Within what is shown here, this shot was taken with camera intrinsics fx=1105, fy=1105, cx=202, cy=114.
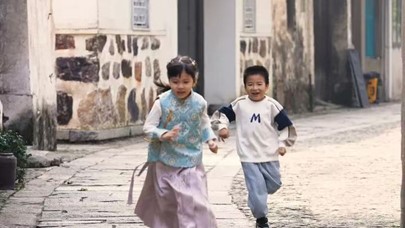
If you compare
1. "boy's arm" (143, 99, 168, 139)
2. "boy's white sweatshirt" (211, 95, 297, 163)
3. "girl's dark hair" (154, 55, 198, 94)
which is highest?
"girl's dark hair" (154, 55, 198, 94)

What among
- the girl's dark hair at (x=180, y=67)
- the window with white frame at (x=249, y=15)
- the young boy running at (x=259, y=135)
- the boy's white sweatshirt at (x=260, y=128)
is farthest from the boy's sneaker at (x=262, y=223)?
the window with white frame at (x=249, y=15)

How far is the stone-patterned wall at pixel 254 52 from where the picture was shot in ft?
62.9

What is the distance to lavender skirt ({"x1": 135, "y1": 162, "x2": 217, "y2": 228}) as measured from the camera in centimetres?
692

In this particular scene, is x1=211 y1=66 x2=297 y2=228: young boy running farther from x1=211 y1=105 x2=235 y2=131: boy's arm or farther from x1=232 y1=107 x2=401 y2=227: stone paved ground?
x1=232 y1=107 x2=401 y2=227: stone paved ground

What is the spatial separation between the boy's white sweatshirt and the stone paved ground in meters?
0.59

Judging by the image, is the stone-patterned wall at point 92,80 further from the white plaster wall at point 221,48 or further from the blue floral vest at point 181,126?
the blue floral vest at point 181,126

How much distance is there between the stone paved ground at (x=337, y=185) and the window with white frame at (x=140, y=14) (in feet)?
9.17

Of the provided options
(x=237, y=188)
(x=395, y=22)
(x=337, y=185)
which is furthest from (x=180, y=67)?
(x=395, y=22)

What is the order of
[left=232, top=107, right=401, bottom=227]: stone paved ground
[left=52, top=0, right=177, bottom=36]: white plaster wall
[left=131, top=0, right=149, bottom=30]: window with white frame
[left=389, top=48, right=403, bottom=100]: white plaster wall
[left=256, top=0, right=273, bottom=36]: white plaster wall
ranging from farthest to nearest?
[left=389, top=48, right=403, bottom=100]: white plaster wall, [left=256, top=0, right=273, bottom=36]: white plaster wall, [left=131, top=0, right=149, bottom=30]: window with white frame, [left=52, top=0, right=177, bottom=36]: white plaster wall, [left=232, top=107, right=401, bottom=227]: stone paved ground

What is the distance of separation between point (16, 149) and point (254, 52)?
31.1ft

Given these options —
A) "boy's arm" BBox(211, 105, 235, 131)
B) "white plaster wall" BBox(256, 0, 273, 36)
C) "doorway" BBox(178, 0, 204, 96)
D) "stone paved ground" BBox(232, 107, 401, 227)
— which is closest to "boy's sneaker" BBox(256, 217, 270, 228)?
"stone paved ground" BBox(232, 107, 401, 227)

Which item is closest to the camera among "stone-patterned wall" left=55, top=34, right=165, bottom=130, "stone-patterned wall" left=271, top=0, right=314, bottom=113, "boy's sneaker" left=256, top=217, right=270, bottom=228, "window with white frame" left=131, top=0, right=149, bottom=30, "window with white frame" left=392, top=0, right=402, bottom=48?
"boy's sneaker" left=256, top=217, right=270, bottom=228

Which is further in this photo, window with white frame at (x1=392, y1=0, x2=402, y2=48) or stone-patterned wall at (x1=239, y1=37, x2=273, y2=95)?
window with white frame at (x1=392, y1=0, x2=402, y2=48)

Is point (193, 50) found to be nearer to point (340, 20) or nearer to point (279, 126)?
point (340, 20)
